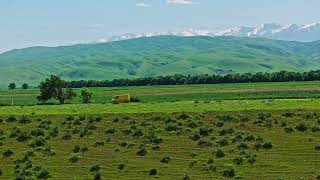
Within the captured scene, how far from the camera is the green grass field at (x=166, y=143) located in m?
40.4

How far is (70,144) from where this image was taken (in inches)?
1986

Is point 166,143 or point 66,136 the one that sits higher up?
point 66,136

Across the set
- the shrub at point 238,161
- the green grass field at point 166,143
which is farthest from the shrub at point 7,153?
the shrub at point 238,161

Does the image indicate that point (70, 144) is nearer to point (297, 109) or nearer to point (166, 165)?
point (166, 165)

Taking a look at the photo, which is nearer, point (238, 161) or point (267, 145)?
point (238, 161)

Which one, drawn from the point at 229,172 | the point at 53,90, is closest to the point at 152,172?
the point at 229,172

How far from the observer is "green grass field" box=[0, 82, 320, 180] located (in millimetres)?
40375

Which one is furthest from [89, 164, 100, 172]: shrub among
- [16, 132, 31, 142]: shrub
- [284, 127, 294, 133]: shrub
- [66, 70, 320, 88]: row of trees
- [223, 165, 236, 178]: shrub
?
[66, 70, 320, 88]: row of trees

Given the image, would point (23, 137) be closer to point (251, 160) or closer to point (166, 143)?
point (166, 143)

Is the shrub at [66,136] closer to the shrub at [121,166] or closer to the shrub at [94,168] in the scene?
the shrub at [94,168]

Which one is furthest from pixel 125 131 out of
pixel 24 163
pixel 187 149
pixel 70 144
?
pixel 24 163

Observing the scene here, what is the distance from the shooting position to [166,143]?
161 feet

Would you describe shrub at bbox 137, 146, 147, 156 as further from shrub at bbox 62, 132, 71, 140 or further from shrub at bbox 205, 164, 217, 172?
shrub at bbox 62, 132, 71, 140

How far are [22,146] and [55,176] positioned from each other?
11230 mm
